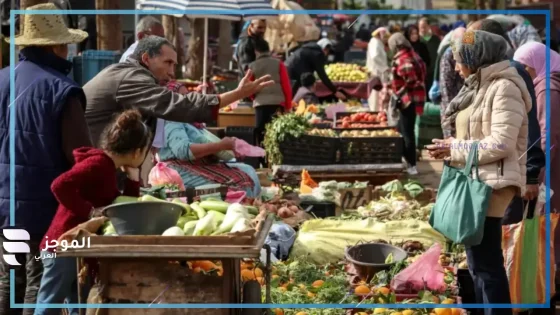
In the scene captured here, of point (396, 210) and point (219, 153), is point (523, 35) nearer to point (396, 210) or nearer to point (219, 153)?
point (396, 210)

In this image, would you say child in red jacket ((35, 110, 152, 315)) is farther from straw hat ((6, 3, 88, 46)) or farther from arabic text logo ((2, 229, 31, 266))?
straw hat ((6, 3, 88, 46))

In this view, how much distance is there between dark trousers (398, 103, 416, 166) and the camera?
463 inches

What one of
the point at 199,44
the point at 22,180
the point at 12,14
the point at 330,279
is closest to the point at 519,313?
the point at 330,279

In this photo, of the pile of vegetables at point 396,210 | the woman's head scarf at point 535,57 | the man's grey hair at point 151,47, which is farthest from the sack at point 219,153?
the woman's head scarf at point 535,57

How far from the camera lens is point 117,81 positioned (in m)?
5.74

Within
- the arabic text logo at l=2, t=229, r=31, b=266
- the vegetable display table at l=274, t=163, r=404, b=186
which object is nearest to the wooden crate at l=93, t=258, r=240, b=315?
the arabic text logo at l=2, t=229, r=31, b=266

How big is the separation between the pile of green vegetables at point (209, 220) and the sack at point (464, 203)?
1.04 meters

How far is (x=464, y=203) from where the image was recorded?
4980 millimetres

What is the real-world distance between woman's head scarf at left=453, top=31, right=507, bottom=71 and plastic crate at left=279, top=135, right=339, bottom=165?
465 centimetres

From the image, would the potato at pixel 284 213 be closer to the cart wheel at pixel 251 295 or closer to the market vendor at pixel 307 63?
the cart wheel at pixel 251 295

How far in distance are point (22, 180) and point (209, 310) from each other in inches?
51.6

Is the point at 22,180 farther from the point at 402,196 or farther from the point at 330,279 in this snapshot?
the point at 402,196

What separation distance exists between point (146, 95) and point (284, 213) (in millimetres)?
2014

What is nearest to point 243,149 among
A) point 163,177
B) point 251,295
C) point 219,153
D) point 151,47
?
point 219,153
